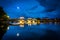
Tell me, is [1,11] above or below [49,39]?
above

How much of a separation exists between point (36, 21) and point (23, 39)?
89.9 feet

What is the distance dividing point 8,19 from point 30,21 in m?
7.23

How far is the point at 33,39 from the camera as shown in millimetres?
9070

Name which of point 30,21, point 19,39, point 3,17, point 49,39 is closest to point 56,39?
point 49,39

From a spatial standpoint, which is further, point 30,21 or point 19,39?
point 30,21

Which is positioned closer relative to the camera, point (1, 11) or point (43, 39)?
point (43, 39)

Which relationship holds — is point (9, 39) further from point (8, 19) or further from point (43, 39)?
point (8, 19)

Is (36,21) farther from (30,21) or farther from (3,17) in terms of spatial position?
(3,17)

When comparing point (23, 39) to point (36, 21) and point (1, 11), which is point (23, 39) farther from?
point (36, 21)

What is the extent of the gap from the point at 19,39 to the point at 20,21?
20.3m

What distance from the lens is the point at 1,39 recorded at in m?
9.03

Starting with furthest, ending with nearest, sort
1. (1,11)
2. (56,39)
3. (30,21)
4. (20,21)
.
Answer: (30,21), (20,21), (1,11), (56,39)

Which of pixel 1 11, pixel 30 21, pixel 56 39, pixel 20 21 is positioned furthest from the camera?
pixel 30 21

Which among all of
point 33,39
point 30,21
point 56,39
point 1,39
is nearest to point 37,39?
point 33,39
